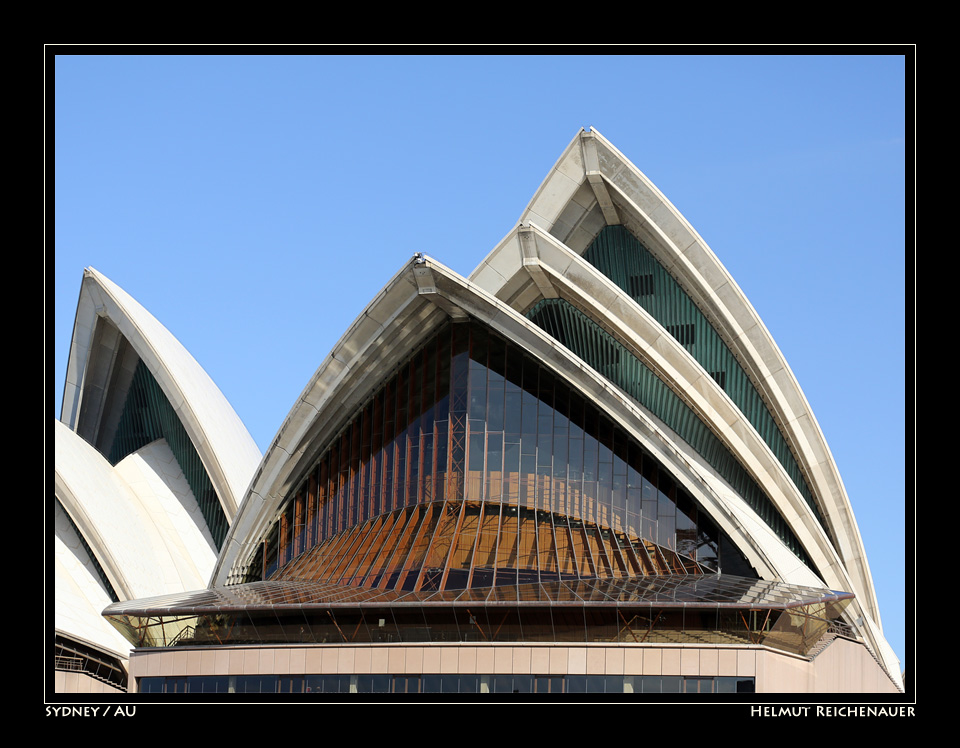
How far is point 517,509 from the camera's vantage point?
107 feet

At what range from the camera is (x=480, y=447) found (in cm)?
3347

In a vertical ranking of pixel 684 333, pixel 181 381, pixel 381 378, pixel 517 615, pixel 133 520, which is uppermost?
pixel 684 333

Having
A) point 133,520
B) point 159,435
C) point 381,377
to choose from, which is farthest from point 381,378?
point 159,435

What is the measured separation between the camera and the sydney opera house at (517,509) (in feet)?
91.0

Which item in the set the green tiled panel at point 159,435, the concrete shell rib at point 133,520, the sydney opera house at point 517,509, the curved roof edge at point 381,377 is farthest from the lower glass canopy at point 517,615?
the green tiled panel at point 159,435

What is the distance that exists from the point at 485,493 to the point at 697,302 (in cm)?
1031

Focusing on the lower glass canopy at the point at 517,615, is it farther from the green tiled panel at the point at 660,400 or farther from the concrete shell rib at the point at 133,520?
the concrete shell rib at the point at 133,520

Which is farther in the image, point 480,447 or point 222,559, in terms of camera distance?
point 222,559

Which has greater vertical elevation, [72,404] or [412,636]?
[72,404]

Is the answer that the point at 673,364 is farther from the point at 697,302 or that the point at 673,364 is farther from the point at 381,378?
the point at 381,378

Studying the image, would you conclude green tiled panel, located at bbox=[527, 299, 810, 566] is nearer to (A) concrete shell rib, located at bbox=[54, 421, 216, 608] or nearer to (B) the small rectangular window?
(B) the small rectangular window

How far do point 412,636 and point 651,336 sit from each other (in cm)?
1212
